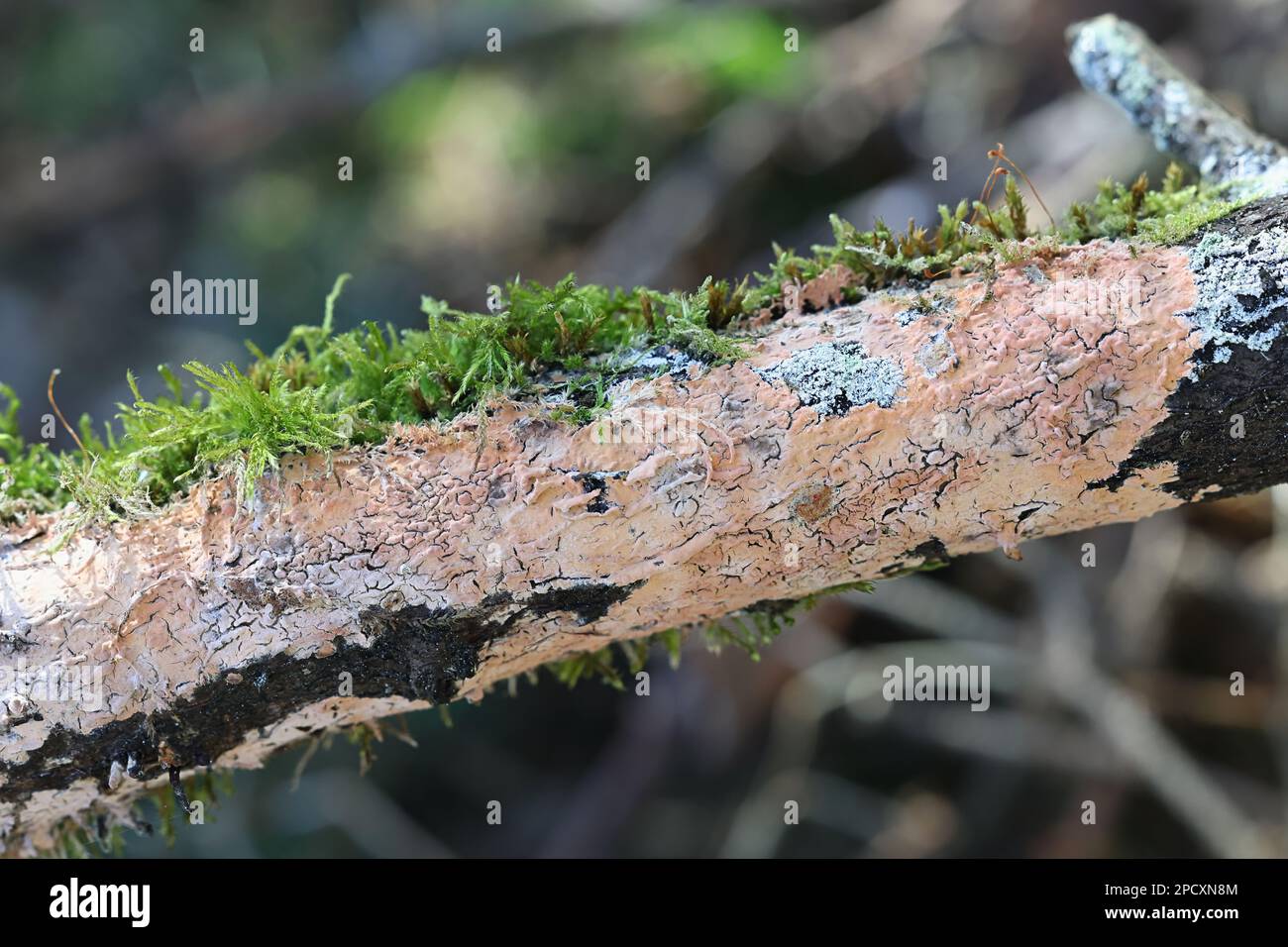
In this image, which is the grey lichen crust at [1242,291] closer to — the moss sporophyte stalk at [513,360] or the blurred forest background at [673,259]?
the moss sporophyte stalk at [513,360]

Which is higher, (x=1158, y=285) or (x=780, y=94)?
(x=780, y=94)

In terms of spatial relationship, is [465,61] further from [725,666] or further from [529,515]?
[529,515]

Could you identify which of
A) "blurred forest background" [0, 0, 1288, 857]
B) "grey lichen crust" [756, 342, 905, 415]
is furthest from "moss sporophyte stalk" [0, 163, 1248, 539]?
"blurred forest background" [0, 0, 1288, 857]

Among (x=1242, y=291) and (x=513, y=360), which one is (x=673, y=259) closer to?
(x=513, y=360)

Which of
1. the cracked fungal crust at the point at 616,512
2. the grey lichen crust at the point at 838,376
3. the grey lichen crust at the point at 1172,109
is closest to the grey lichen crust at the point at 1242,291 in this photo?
the cracked fungal crust at the point at 616,512

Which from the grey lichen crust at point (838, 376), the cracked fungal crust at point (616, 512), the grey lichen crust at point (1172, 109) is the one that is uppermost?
the grey lichen crust at point (1172, 109)

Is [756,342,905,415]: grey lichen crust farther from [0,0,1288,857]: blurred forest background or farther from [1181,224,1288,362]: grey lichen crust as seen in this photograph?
[0,0,1288,857]: blurred forest background

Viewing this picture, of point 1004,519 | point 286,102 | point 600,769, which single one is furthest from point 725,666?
point 286,102
